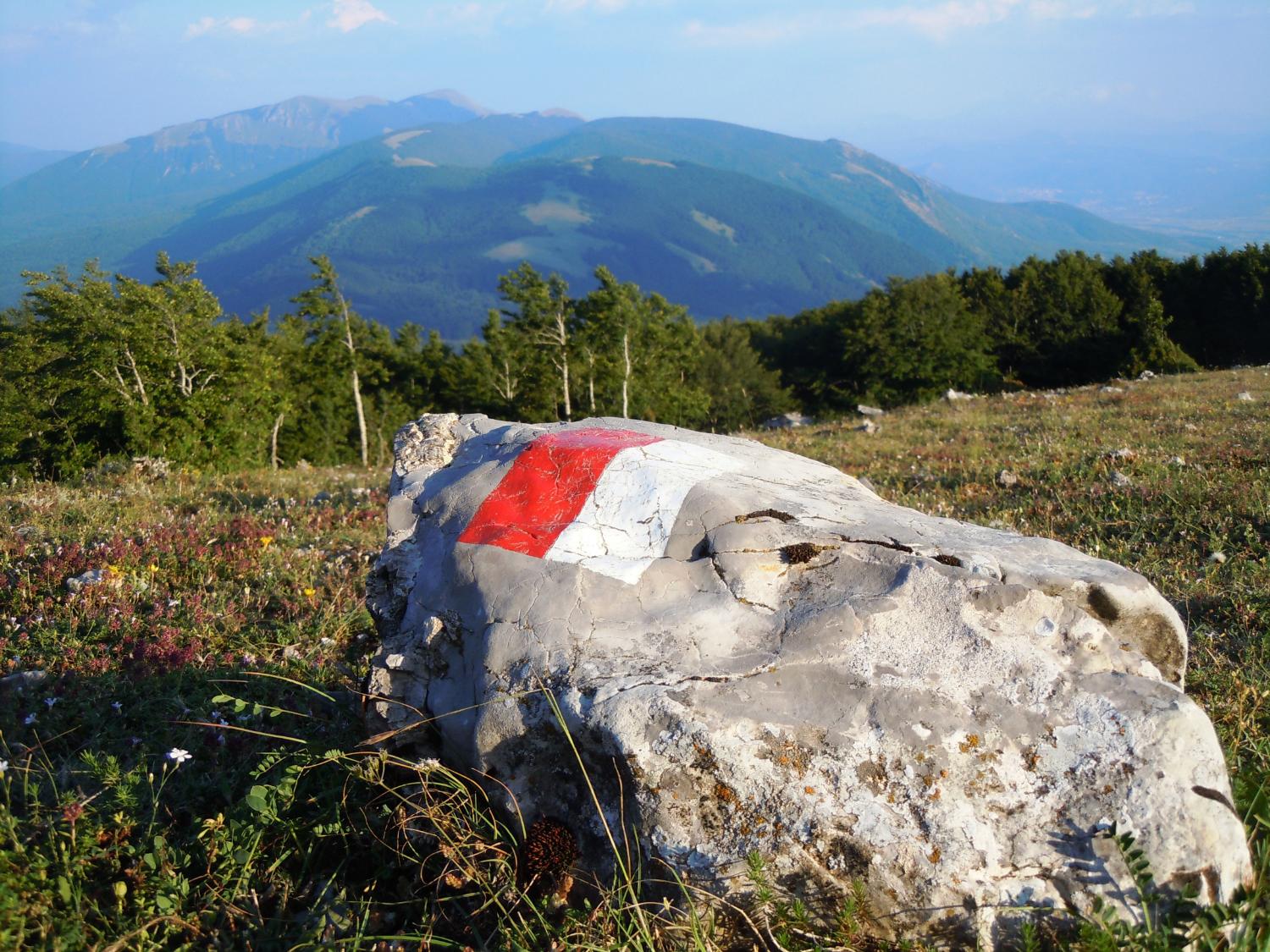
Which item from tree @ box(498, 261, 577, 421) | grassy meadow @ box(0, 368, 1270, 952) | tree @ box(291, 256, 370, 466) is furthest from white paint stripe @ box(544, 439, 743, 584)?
tree @ box(498, 261, 577, 421)

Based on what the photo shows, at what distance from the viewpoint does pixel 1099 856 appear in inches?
127

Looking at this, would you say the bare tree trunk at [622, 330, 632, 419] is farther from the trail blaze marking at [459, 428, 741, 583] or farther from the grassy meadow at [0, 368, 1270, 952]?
the trail blaze marking at [459, 428, 741, 583]

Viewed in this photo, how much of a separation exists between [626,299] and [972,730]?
2369 inches

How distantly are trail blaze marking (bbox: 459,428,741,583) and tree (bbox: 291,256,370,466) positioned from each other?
53108mm

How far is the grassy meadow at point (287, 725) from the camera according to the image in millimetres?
3523

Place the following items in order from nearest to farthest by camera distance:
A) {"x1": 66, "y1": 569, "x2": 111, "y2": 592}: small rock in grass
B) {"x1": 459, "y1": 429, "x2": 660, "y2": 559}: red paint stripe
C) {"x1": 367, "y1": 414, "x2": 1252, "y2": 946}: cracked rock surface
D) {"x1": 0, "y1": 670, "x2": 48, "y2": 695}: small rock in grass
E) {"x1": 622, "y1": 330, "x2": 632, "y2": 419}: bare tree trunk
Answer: {"x1": 367, "y1": 414, "x2": 1252, "y2": 946}: cracked rock surface → {"x1": 459, "y1": 429, "x2": 660, "y2": 559}: red paint stripe → {"x1": 0, "y1": 670, "x2": 48, "y2": 695}: small rock in grass → {"x1": 66, "y1": 569, "x2": 111, "y2": 592}: small rock in grass → {"x1": 622, "y1": 330, "x2": 632, "y2": 419}: bare tree trunk

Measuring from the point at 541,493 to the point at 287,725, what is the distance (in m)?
2.45

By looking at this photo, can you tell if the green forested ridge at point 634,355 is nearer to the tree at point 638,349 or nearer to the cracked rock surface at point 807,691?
the tree at point 638,349

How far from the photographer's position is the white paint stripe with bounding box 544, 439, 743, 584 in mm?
4492

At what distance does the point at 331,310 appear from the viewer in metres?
59.4

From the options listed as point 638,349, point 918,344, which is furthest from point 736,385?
point 918,344

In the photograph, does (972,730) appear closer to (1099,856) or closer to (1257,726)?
(1099,856)

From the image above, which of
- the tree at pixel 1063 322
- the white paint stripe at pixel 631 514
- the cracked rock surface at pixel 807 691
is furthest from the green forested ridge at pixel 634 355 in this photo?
the cracked rock surface at pixel 807 691

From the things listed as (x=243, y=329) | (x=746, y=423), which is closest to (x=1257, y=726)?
(x=243, y=329)
